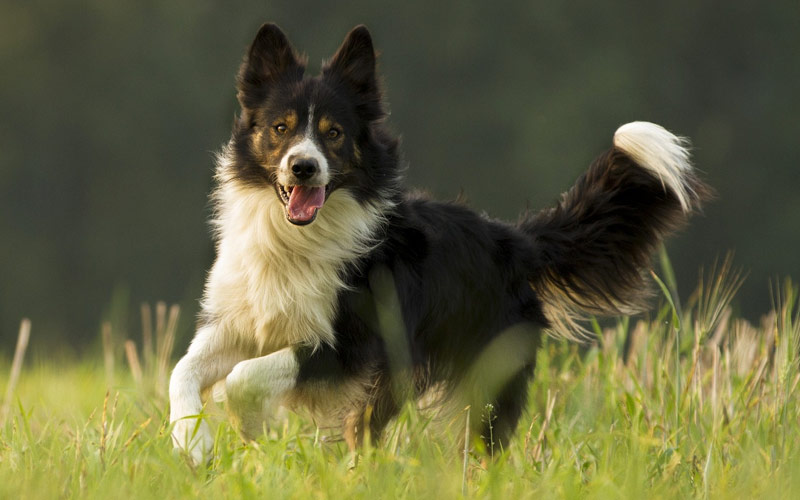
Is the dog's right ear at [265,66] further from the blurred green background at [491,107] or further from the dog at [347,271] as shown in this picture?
the blurred green background at [491,107]

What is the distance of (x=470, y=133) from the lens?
23906 millimetres

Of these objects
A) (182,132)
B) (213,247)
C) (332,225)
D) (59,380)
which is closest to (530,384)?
(332,225)

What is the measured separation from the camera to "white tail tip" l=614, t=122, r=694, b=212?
17.8 ft

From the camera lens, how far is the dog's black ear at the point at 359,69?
5.01 metres

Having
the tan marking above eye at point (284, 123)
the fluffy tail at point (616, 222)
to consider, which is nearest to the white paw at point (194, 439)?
the tan marking above eye at point (284, 123)

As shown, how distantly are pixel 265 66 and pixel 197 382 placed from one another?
142 cm

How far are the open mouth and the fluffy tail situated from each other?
123 cm

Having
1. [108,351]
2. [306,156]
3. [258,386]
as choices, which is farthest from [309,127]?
[108,351]

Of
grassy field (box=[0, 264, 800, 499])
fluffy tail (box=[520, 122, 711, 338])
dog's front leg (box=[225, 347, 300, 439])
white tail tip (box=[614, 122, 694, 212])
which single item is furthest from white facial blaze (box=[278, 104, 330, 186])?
white tail tip (box=[614, 122, 694, 212])

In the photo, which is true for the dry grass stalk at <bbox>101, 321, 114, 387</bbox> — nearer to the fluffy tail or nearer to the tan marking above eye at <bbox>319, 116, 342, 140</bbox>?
the tan marking above eye at <bbox>319, 116, 342, 140</bbox>

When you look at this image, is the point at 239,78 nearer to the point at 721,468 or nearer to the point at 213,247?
the point at 213,247

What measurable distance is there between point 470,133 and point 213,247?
1890 cm

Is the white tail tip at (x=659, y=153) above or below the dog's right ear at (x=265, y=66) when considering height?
below

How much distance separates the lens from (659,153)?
541cm
